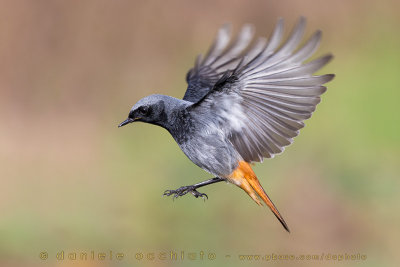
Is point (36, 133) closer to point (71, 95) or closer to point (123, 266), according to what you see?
point (71, 95)

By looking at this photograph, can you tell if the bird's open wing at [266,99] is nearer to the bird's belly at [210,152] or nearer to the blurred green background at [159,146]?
the bird's belly at [210,152]

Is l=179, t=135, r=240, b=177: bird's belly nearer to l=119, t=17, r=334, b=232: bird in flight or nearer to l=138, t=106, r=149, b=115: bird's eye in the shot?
l=119, t=17, r=334, b=232: bird in flight

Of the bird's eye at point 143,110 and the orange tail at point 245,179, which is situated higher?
the bird's eye at point 143,110

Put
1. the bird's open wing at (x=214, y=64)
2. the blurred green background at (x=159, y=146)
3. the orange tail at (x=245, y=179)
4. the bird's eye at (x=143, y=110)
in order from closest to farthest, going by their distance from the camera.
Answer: the bird's eye at (x=143, y=110)
the orange tail at (x=245, y=179)
the bird's open wing at (x=214, y=64)
the blurred green background at (x=159, y=146)

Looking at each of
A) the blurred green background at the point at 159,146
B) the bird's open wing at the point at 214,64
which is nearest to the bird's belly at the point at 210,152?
the bird's open wing at the point at 214,64

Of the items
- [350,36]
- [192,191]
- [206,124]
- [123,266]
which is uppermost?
[350,36]

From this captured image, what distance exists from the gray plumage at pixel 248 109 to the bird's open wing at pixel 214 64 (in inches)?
36.5

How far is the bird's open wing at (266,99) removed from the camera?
3.76 m

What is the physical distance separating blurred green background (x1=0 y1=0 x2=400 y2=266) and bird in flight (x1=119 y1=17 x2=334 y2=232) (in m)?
3.41

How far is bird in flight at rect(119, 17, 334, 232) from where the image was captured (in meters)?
3.75

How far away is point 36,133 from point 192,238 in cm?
430

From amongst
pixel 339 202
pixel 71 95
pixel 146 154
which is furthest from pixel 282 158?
pixel 71 95

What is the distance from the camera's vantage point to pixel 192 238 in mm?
7844

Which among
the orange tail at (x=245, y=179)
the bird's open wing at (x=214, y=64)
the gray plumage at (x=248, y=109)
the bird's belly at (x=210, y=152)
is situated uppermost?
the bird's open wing at (x=214, y=64)
